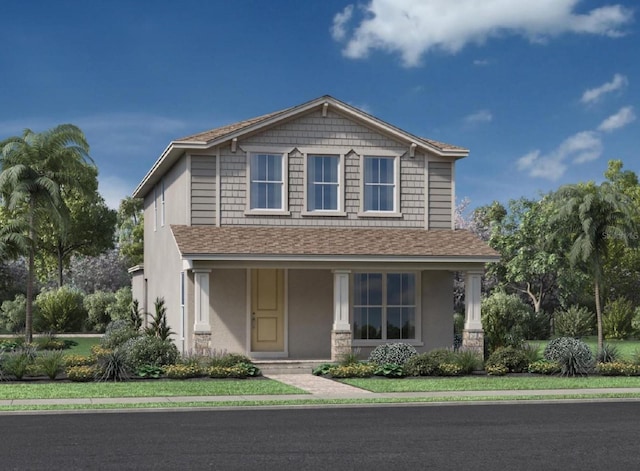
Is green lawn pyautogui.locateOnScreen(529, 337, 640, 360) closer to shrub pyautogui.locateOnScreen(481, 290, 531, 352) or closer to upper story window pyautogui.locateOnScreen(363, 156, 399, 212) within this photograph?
shrub pyautogui.locateOnScreen(481, 290, 531, 352)

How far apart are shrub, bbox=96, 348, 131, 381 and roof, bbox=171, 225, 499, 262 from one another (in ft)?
12.0

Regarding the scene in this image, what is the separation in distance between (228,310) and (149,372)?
463 cm

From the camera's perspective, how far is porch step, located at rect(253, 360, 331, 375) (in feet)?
80.7

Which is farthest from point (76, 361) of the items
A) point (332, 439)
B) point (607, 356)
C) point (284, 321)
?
point (607, 356)

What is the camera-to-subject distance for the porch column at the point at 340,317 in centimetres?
2509

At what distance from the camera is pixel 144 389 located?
19312 mm

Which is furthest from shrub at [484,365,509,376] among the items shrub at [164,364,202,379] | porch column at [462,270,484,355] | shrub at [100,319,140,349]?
shrub at [100,319,140,349]

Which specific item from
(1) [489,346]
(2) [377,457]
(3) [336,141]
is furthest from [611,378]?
(2) [377,457]

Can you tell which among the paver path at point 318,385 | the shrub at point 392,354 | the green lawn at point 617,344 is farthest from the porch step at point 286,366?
the green lawn at point 617,344

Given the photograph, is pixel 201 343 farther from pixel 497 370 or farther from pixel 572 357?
pixel 572 357

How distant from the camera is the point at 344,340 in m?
25.1

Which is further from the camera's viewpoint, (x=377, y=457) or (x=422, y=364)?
(x=422, y=364)

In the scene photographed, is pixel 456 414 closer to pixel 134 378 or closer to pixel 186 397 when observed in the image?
pixel 186 397

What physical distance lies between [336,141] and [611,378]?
1034cm
